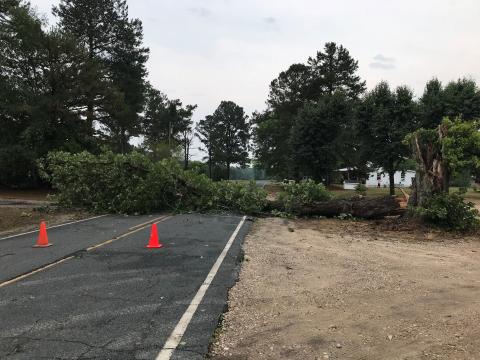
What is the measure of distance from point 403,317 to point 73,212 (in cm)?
1541

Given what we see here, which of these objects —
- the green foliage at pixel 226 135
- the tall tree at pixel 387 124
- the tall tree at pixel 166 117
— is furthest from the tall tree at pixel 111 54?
the green foliage at pixel 226 135

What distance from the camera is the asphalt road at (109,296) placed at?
435 cm

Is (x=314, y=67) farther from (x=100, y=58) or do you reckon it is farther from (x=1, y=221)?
(x=1, y=221)

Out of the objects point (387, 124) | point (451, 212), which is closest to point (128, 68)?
point (387, 124)

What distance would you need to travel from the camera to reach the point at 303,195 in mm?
17406

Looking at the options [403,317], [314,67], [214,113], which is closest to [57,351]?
[403,317]

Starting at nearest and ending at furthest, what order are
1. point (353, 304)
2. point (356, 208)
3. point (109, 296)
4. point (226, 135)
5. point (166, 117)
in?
point (353, 304)
point (109, 296)
point (356, 208)
point (166, 117)
point (226, 135)

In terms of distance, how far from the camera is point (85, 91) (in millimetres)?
34188

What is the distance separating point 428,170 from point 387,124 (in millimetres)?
21810

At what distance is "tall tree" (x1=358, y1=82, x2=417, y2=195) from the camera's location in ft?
114

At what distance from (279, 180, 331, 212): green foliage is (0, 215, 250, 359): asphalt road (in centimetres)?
650

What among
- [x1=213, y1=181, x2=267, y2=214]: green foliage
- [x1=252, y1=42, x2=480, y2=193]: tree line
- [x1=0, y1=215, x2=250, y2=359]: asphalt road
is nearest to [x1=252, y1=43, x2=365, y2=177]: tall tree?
[x1=252, y1=42, x2=480, y2=193]: tree line

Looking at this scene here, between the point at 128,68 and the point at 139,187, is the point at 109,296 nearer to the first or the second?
the point at 139,187

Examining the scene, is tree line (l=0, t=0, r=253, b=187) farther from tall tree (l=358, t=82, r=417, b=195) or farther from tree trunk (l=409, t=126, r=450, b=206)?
tree trunk (l=409, t=126, r=450, b=206)
